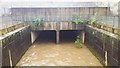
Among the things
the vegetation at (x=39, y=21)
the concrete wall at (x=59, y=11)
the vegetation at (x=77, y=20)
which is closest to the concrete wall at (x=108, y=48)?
the vegetation at (x=77, y=20)

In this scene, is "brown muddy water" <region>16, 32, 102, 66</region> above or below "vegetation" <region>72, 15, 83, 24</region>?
below

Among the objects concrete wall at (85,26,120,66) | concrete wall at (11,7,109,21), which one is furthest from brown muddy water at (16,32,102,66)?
concrete wall at (11,7,109,21)

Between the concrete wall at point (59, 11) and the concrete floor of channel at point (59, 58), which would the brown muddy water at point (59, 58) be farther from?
the concrete wall at point (59, 11)

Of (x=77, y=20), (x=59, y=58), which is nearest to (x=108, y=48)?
(x=59, y=58)

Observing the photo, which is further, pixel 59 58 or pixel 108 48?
pixel 59 58

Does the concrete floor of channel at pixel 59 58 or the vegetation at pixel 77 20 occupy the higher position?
the vegetation at pixel 77 20

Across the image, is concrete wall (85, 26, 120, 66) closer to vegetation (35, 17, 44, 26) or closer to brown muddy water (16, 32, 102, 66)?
brown muddy water (16, 32, 102, 66)

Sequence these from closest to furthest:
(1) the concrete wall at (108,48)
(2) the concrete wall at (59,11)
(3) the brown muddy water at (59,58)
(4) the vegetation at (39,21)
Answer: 1. (1) the concrete wall at (108,48)
2. (3) the brown muddy water at (59,58)
3. (4) the vegetation at (39,21)
4. (2) the concrete wall at (59,11)

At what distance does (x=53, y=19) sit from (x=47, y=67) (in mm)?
7968

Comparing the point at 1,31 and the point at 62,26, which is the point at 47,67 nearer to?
the point at 1,31

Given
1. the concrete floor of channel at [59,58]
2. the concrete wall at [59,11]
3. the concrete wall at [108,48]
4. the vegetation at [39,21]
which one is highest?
the concrete wall at [59,11]

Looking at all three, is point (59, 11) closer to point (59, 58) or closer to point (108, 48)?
point (59, 58)

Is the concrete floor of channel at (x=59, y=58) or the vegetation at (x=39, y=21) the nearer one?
the concrete floor of channel at (x=59, y=58)

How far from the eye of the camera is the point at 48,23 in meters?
16.3
